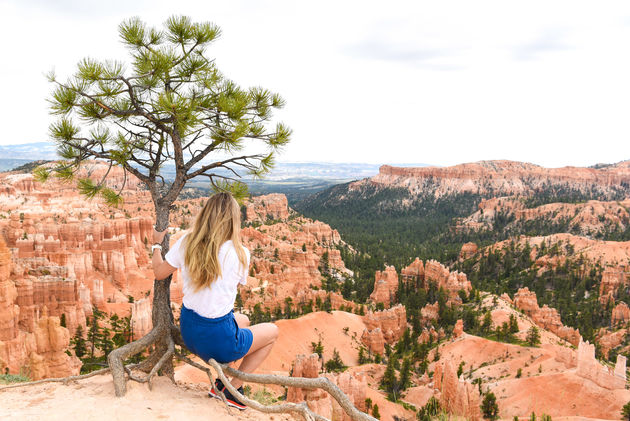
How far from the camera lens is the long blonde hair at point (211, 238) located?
4082mm

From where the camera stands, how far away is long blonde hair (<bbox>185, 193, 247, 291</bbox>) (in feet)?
13.4

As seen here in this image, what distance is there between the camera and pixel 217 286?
13.6 feet

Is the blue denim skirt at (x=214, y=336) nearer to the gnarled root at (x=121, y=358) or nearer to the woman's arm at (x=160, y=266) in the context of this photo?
the woman's arm at (x=160, y=266)

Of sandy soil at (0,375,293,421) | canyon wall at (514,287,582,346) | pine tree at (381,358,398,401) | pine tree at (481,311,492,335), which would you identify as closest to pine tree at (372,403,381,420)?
pine tree at (381,358,398,401)

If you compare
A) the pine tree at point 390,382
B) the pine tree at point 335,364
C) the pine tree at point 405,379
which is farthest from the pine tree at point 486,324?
the pine tree at point 335,364

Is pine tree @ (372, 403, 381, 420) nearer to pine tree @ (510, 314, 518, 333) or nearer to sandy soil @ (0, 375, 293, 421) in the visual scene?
sandy soil @ (0, 375, 293, 421)

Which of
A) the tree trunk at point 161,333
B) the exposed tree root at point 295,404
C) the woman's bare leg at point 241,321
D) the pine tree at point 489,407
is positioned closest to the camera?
the exposed tree root at point 295,404

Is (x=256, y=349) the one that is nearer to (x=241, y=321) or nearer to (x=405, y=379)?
(x=241, y=321)

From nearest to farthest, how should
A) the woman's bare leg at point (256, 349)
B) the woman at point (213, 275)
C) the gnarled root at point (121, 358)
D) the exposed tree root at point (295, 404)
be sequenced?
the exposed tree root at point (295, 404) < the woman at point (213, 275) < the gnarled root at point (121, 358) < the woman's bare leg at point (256, 349)

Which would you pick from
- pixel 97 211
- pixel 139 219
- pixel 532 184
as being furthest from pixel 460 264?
pixel 532 184

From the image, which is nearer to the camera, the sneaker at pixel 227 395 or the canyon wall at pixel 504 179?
the sneaker at pixel 227 395

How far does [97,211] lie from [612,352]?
64.7 metres

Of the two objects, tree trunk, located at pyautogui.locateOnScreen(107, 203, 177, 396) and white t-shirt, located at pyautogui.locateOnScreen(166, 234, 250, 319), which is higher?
white t-shirt, located at pyautogui.locateOnScreen(166, 234, 250, 319)

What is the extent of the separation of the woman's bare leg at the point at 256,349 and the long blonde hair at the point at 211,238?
0.98 meters
